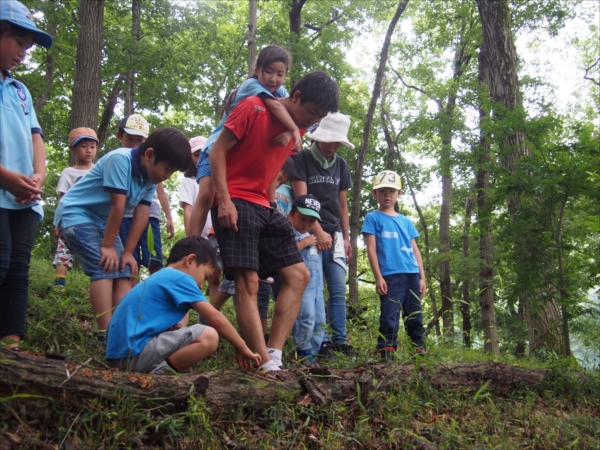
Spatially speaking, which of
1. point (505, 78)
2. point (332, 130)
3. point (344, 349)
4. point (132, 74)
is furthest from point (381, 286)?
point (132, 74)

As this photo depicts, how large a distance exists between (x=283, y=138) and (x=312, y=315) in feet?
4.76

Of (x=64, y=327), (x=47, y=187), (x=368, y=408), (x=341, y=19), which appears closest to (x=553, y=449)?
(x=368, y=408)

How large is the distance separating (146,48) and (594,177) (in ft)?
40.9

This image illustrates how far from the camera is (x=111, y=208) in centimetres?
352

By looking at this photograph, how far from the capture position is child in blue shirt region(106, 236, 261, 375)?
2.84 m

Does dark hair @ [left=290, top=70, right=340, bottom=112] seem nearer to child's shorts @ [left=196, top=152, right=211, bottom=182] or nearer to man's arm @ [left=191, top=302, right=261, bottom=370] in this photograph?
child's shorts @ [left=196, top=152, right=211, bottom=182]

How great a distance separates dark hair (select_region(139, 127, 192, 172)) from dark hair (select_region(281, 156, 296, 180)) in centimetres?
122

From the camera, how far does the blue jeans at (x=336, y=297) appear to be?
185 inches

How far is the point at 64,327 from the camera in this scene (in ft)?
13.3

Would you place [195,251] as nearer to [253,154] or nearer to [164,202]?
[253,154]

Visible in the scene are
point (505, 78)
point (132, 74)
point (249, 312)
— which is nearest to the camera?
point (249, 312)

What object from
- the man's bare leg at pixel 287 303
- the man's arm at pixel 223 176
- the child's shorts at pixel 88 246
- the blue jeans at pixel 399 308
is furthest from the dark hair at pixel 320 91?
the blue jeans at pixel 399 308

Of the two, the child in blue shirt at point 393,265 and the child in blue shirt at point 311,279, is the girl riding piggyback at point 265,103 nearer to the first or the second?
the child in blue shirt at point 311,279

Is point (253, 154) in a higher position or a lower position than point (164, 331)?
higher
